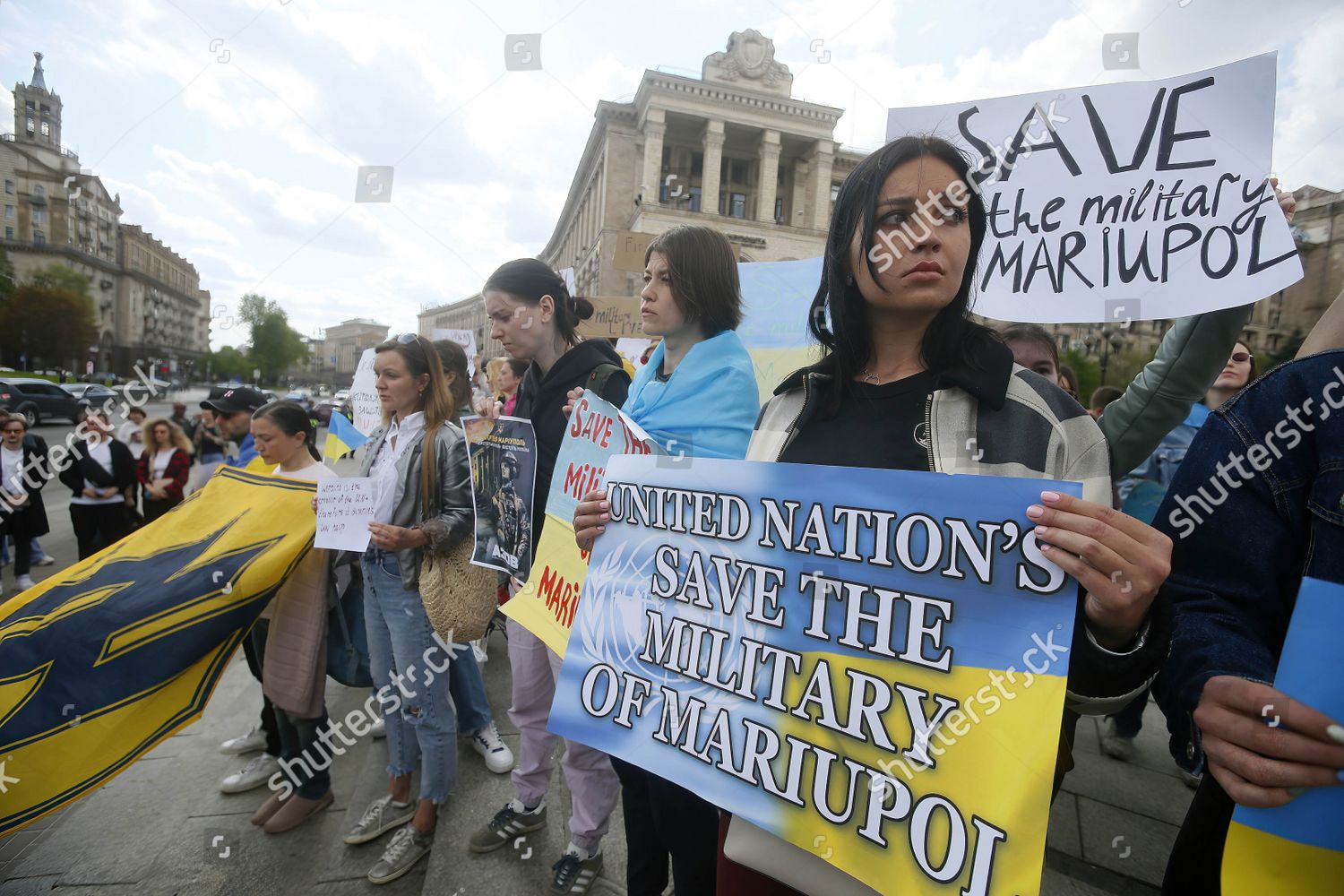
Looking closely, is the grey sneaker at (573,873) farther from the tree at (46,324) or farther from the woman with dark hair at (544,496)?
the tree at (46,324)

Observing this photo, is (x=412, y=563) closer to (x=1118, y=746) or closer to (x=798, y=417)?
(x=798, y=417)

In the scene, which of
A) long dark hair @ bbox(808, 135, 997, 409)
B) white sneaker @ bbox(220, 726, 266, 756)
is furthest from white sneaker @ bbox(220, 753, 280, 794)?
long dark hair @ bbox(808, 135, 997, 409)

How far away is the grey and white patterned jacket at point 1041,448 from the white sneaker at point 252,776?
373cm

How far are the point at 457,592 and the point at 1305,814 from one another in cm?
260

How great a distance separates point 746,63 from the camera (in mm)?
39188

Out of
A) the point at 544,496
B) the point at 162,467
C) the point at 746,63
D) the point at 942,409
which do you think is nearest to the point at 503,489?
A: the point at 544,496

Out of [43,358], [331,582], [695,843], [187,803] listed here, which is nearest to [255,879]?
[187,803]

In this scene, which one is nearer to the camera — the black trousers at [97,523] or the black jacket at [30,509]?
the black jacket at [30,509]

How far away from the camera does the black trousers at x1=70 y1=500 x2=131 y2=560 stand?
6461 mm

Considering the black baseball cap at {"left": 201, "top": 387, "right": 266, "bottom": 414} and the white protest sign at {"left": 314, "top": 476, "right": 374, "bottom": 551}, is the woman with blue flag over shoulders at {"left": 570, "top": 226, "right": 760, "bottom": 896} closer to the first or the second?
the white protest sign at {"left": 314, "top": 476, "right": 374, "bottom": 551}

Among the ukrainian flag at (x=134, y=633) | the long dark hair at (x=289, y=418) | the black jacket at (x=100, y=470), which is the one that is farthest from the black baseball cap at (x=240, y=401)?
the black jacket at (x=100, y=470)

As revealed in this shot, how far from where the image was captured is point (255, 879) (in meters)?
2.64

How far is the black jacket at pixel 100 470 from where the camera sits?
6258mm

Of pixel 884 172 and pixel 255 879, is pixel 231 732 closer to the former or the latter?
pixel 255 879
